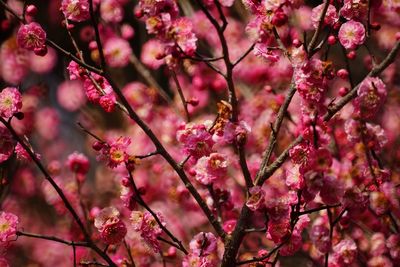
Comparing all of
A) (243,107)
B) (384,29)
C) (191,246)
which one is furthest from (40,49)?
(384,29)

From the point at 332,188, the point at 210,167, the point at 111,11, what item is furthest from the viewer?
the point at 111,11

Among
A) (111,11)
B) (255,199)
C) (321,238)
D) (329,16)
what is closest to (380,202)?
(321,238)

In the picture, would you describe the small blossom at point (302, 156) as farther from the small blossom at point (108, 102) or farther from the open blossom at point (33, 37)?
the open blossom at point (33, 37)

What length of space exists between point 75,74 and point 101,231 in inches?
26.4

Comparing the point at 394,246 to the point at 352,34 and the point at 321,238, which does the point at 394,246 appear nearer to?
the point at 321,238

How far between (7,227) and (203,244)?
81 cm

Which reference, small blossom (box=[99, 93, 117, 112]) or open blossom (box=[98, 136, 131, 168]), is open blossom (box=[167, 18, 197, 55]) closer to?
small blossom (box=[99, 93, 117, 112])

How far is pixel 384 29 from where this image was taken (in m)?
6.00

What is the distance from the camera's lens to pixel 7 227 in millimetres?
2414

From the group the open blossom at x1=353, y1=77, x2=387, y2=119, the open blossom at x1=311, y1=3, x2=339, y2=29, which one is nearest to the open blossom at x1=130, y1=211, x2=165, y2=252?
the open blossom at x1=353, y1=77, x2=387, y2=119

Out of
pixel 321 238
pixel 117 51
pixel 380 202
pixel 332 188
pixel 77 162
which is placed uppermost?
pixel 117 51

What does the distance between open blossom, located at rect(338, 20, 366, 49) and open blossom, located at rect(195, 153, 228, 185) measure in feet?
2.34

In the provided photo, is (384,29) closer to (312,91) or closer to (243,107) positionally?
(243,107)

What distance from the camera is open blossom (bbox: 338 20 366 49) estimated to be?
2430 mm
